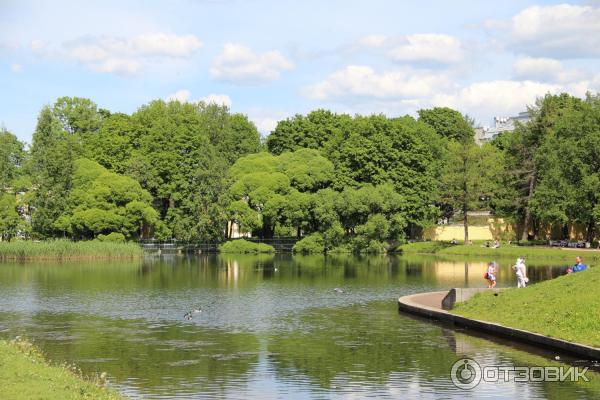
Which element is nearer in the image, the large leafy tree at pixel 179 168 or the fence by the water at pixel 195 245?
the large leafy tree at pixel 179 168

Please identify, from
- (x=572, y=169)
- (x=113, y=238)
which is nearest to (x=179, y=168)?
(x=113, y=238)

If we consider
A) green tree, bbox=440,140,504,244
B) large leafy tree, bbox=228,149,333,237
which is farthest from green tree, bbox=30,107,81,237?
green tree, bbox=440,140,504,244

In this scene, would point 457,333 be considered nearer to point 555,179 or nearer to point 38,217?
point 555,179

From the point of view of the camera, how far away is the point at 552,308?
3045 cm

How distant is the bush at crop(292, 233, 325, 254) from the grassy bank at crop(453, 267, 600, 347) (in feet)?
198

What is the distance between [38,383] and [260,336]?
14.9m

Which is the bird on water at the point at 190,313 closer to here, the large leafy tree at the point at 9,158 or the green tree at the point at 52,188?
the green tree at the point at 52,188

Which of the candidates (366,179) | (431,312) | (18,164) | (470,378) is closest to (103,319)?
(431,312)

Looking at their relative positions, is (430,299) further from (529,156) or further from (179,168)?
(179,168)

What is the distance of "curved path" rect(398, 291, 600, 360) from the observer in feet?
86.2

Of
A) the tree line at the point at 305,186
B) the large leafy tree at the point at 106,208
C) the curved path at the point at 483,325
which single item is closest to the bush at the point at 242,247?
the tree line at the point at 305,186

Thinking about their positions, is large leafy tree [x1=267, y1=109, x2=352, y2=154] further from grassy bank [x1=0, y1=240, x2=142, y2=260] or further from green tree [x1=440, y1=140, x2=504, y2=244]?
grassy bank [x1=0, y1=240, x2=142, y2=260]

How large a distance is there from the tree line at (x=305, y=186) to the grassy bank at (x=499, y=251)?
265 centimetres

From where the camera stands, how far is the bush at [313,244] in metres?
96.6
